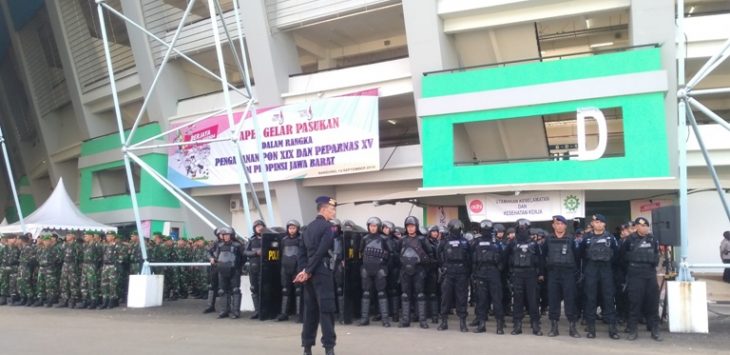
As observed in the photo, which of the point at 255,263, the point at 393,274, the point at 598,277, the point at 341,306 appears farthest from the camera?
the point at 255,263

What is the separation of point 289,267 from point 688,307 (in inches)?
254

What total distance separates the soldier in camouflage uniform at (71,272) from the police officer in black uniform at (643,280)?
11777 mm

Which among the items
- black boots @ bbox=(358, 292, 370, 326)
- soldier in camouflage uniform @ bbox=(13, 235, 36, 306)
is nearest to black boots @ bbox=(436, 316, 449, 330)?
black boots @ bbox=(358, 292, 370, 326)

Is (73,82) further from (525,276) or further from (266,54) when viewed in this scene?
(525,276)

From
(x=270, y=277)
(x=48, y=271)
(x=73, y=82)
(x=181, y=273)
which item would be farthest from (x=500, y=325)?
(x=73, y=82)

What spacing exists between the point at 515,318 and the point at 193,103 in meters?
17.7

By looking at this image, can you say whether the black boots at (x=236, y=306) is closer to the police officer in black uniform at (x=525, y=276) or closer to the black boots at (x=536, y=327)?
the police officer in black uniform at (x=525, y=276)

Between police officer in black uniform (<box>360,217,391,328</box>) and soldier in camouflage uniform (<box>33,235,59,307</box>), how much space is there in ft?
27.2

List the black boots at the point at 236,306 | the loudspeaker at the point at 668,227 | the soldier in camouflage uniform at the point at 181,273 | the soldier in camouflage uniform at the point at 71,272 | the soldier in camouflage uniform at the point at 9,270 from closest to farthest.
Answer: the loudspeaker at the point at 668,227
the black boots at the point at 236,306
the soldier in camouflage uniform at the point at 71,272
the soldier in camouflage uniform at the point at 9,270
the soldier in camouflage uniform at the point at 181,273

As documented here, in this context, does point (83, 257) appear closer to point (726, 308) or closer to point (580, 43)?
point (726, 308)

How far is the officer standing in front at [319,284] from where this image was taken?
7340mm

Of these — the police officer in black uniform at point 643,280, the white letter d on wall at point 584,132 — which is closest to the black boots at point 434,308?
the police officer in black uniform at point 643,280

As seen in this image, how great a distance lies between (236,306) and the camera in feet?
39.1

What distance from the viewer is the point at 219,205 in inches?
973
